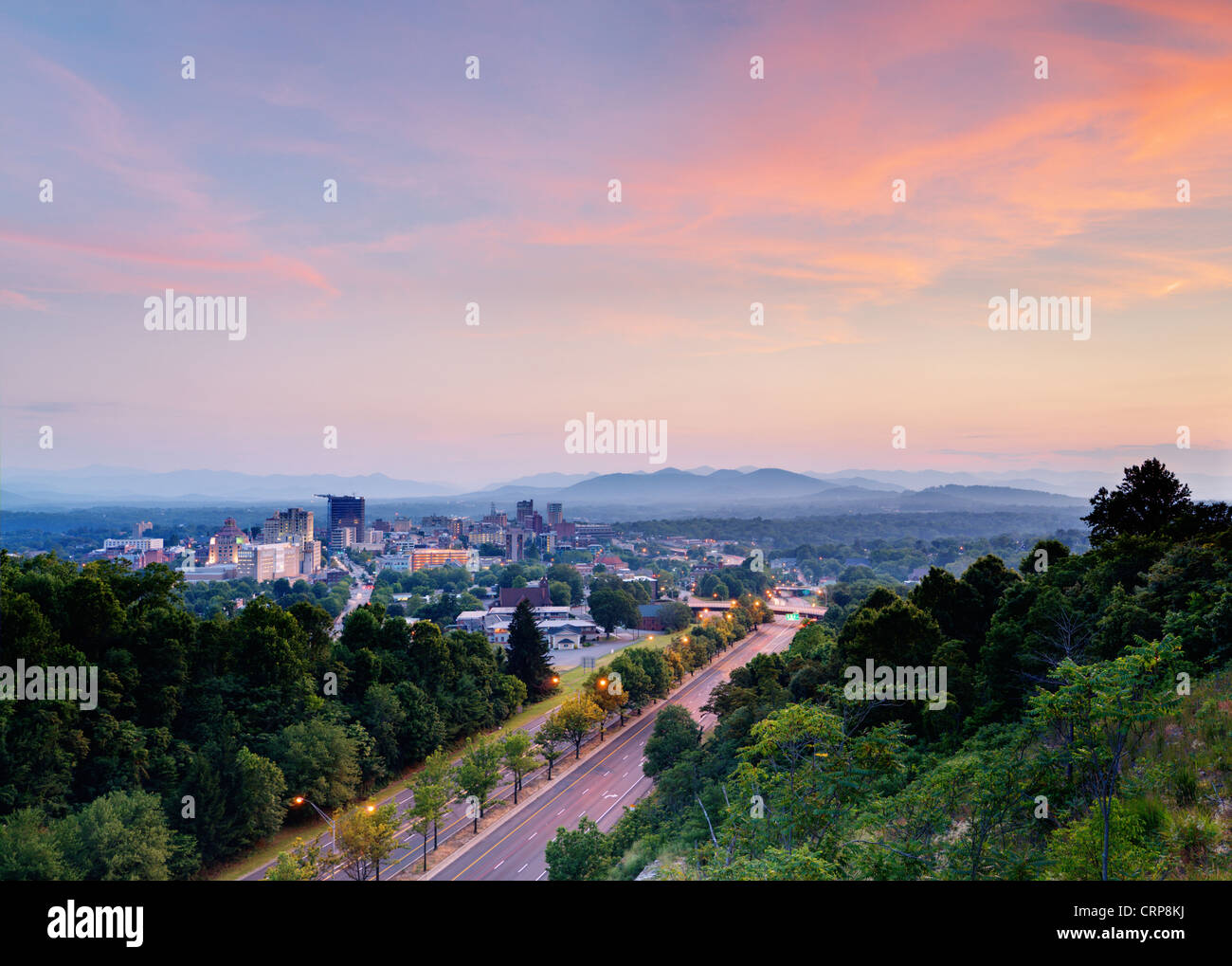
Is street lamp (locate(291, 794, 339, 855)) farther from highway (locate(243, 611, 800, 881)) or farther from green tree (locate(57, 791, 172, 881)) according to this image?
green tree (locate(57, 791, 172, 881))

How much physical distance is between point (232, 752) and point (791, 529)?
147 meters

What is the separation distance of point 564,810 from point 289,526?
119629 millimetres

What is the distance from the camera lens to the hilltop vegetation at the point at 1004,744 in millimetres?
6090

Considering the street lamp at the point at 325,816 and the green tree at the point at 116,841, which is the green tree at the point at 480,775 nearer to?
the street lamp at the point at 325,816

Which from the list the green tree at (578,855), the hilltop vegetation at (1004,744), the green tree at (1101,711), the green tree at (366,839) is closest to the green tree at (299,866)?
the green tree at (366,839)

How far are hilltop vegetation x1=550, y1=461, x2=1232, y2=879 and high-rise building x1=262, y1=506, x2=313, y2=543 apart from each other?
113 metres

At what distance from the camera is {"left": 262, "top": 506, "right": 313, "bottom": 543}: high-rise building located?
120m

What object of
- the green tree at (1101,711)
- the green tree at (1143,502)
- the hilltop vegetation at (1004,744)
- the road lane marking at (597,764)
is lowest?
the road lane marking at (597,764)

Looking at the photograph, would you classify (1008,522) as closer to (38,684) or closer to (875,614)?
(875,614)

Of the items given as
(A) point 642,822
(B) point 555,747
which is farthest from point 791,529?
(A) point 642,822

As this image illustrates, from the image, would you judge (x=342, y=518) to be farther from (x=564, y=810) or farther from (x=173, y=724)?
(x=564, y=810)

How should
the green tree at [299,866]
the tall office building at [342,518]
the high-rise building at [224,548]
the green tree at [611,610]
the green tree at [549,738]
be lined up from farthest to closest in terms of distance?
the tall office building at [342,518]
the high-rise building at [224,548]
the green tree at [611,610]
the green tree at [549,738]
the green tree at [299,866]

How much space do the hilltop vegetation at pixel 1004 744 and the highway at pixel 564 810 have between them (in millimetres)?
1925
